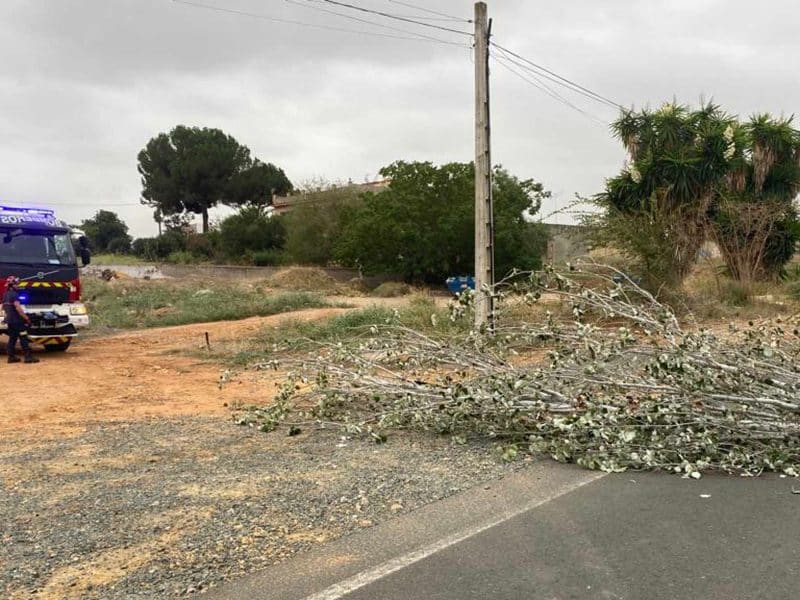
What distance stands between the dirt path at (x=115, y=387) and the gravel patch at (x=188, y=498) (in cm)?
108

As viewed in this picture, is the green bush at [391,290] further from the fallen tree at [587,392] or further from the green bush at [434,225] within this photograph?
the fallen tree at [587,392]

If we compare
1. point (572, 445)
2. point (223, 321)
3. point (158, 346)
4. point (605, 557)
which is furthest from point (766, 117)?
point (605, 557)

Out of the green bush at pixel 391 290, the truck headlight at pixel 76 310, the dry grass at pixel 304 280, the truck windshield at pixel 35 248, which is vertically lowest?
the green bush at pixel 391 290

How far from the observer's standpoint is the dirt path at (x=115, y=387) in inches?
314

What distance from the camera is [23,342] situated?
1262 cm

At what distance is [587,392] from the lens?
6.14 metres

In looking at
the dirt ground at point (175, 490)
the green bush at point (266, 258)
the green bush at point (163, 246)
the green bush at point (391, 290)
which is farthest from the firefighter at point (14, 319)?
the green bush at point (163, 246)

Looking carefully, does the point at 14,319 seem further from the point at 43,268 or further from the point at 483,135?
the point at 483,135

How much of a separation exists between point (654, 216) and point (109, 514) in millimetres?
16565

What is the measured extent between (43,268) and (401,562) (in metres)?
11.6

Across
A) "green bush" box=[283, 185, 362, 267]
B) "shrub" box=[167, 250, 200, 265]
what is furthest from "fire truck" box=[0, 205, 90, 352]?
"shrub" box=[167, 250, 200, 265]

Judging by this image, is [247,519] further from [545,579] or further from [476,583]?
[545,579]

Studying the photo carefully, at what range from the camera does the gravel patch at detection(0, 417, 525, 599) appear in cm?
371

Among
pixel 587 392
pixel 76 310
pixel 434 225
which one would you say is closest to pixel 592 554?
pixel 587 392
